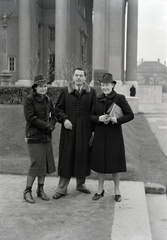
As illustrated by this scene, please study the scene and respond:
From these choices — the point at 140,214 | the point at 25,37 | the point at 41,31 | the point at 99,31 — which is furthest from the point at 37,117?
the point at 41,31

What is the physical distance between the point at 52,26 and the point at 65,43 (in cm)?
948

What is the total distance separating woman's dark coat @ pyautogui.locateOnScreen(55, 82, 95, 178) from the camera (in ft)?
23.0

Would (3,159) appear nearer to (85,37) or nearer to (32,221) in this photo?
(32,221)

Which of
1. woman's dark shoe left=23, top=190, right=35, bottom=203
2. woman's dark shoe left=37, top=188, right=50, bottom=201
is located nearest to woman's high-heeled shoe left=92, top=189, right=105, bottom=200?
woman's dark shoe left=37, top=188, right=50, bottom=201

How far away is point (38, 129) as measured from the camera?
672 cm

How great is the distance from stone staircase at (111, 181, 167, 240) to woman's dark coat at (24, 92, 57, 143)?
1.77 meters

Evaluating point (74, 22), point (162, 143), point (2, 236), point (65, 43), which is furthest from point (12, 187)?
point (74, 22)

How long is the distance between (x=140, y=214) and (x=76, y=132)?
1.89 m

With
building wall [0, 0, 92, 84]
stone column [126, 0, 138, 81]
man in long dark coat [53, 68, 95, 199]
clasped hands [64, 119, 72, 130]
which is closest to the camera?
clasped hands [64, 119, 72, 130]

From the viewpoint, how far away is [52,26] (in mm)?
40906

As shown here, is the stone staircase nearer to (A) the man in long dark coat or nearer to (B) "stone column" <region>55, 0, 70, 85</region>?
(A) the man in long dark coat

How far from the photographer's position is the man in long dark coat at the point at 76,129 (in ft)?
23.0

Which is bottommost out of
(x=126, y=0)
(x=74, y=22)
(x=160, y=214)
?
(x=160, y=214)

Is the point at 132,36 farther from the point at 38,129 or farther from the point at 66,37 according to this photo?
the point at 38,129
